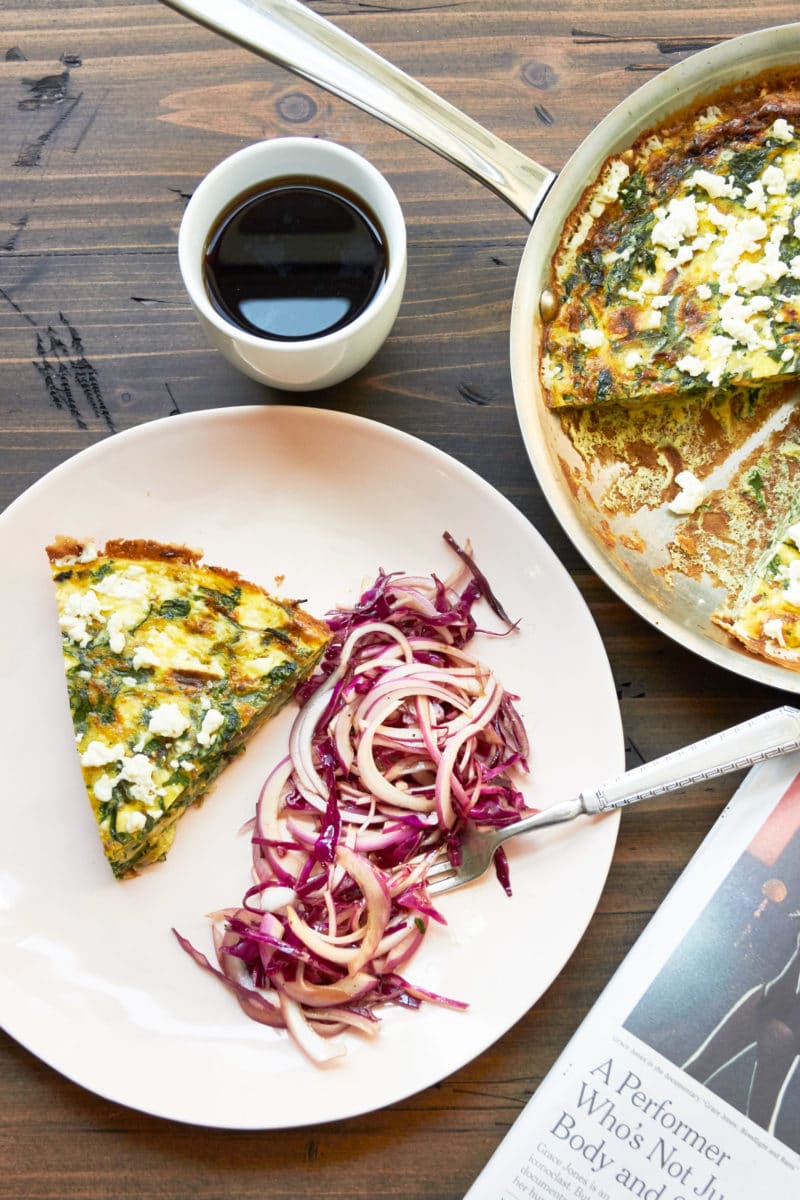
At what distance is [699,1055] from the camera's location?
8.62ft

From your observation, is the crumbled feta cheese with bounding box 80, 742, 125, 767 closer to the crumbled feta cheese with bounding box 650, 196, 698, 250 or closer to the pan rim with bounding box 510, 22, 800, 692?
the pan rim with bounding box 510, 22, 800, 692

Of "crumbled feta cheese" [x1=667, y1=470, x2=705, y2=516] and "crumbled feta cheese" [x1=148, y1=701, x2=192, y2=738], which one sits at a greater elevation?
"crumbled feta cheese" [x1=667, y1=470, x2=705, y2=516]

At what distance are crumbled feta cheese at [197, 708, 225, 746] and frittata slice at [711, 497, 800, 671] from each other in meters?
1.29

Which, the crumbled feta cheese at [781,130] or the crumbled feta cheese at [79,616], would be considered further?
the crumbled feta cheese at [781,130]

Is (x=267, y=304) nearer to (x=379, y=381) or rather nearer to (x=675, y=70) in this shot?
(x=379, y=381)

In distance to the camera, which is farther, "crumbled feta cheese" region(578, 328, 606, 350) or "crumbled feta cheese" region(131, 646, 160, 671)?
"crumbled feta cheese" region(578, 328, 606, 350)

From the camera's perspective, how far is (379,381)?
9.34ft

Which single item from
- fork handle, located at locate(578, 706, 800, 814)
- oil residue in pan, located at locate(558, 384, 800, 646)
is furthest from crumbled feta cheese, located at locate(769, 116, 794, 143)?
fork handle, located at locate(578, 706, 800, 814)

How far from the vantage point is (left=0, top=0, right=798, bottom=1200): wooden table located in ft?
9.23

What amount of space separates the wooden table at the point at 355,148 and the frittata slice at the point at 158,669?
19.1 inches

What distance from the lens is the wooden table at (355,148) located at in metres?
2.81

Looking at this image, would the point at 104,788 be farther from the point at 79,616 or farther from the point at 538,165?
the point at 538,165

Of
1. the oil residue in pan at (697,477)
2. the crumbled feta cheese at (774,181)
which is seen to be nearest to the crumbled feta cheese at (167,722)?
the oil residue in pan at (697,477)

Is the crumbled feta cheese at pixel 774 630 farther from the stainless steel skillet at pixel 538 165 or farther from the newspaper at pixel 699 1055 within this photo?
the newspaper at pixel 699 1055
